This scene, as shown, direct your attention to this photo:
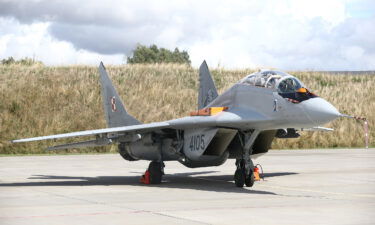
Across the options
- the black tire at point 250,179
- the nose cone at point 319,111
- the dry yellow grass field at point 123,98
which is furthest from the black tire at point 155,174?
the dry yellow grass field at point 123,98

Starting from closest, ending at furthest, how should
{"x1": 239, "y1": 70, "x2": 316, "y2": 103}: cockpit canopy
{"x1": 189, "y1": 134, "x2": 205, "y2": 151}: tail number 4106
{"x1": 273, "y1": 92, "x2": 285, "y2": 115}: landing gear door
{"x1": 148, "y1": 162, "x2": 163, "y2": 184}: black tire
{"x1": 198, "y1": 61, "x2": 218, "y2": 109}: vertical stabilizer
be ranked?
{"x1": 239, "y1": 70, "x2": 316, "y2": 103}: cockpit canopy → {"x1": 273, "y1": 92, "x2": 285, "y2": 115}: landing gear door → {"x1": 189, "y1": 134, "x2": 205, "y2": 151}: tail number 4106 → {"x1": 148, "y1": 162, "x2": 163, "y2": 184}: black tire → {"x1": 198, "y1": 61, "x2": 218, "y2": 109}: vertical stabilizer

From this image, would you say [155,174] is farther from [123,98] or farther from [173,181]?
[123,98]

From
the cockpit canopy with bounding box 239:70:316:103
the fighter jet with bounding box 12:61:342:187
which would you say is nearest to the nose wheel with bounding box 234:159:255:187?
the fighter jet with bounding box 12:61:342:187

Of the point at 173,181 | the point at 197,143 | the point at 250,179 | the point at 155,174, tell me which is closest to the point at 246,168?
the point at 250,179

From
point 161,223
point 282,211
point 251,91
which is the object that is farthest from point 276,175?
point 161,223

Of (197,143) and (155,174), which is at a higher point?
(197,143)

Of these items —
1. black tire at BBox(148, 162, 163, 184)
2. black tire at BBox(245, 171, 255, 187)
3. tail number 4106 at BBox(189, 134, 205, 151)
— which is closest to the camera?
black tire at BBox(245, 171, 255, 187)

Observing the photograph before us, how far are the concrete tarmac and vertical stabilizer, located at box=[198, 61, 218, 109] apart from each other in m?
2.23

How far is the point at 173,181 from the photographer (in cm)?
1778

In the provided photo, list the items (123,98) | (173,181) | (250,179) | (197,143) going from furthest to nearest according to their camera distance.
Answer: (123,98)
(173,181)
(197,143)
(250,179)

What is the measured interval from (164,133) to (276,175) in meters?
3.96

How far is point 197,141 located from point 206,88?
360 cm

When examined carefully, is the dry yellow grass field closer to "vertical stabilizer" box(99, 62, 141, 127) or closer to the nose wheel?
"vertical stabilizer" box(99, 62, 141, 127)

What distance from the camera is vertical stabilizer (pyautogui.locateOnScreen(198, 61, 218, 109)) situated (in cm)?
1902
